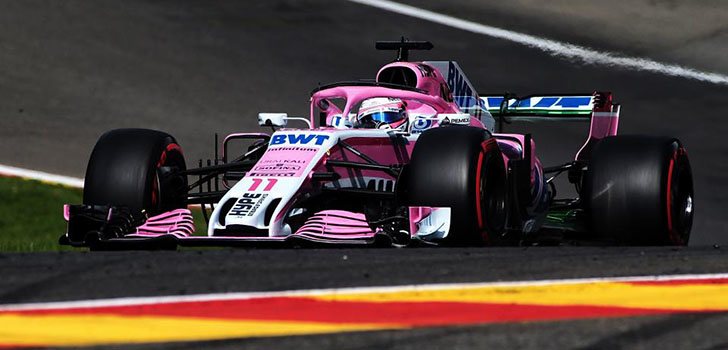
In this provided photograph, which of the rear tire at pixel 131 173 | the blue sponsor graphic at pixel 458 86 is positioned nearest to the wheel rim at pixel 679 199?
the blue sponsor graphic at pixel 458 86

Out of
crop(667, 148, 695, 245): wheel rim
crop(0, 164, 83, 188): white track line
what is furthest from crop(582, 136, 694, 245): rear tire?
crop(0, 164, 83, 188): white track line

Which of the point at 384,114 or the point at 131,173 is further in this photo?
the point at 384,114

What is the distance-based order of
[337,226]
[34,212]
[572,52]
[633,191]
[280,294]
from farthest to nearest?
[572,52], [34,212], [633,191], [337,226], [280,294]

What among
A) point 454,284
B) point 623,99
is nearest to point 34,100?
point 623,99

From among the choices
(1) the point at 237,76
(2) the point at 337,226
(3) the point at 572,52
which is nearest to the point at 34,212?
(2) the point at 337,226

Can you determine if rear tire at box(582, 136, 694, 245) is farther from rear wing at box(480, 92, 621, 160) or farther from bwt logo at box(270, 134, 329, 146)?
bwt logo at box(270, 134, 329, 146)

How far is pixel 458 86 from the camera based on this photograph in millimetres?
10414

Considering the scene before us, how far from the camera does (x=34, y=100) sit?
14.9 meters

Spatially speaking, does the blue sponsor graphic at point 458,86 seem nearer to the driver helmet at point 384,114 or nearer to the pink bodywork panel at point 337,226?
the driver helmet at point 384,114

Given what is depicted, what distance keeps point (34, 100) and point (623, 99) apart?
6343 mm

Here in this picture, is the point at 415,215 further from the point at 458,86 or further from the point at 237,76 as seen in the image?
the point at 237,76

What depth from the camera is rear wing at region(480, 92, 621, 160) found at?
34.9 feet

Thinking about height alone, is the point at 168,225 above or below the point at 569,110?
below

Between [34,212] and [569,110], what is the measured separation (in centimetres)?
408
